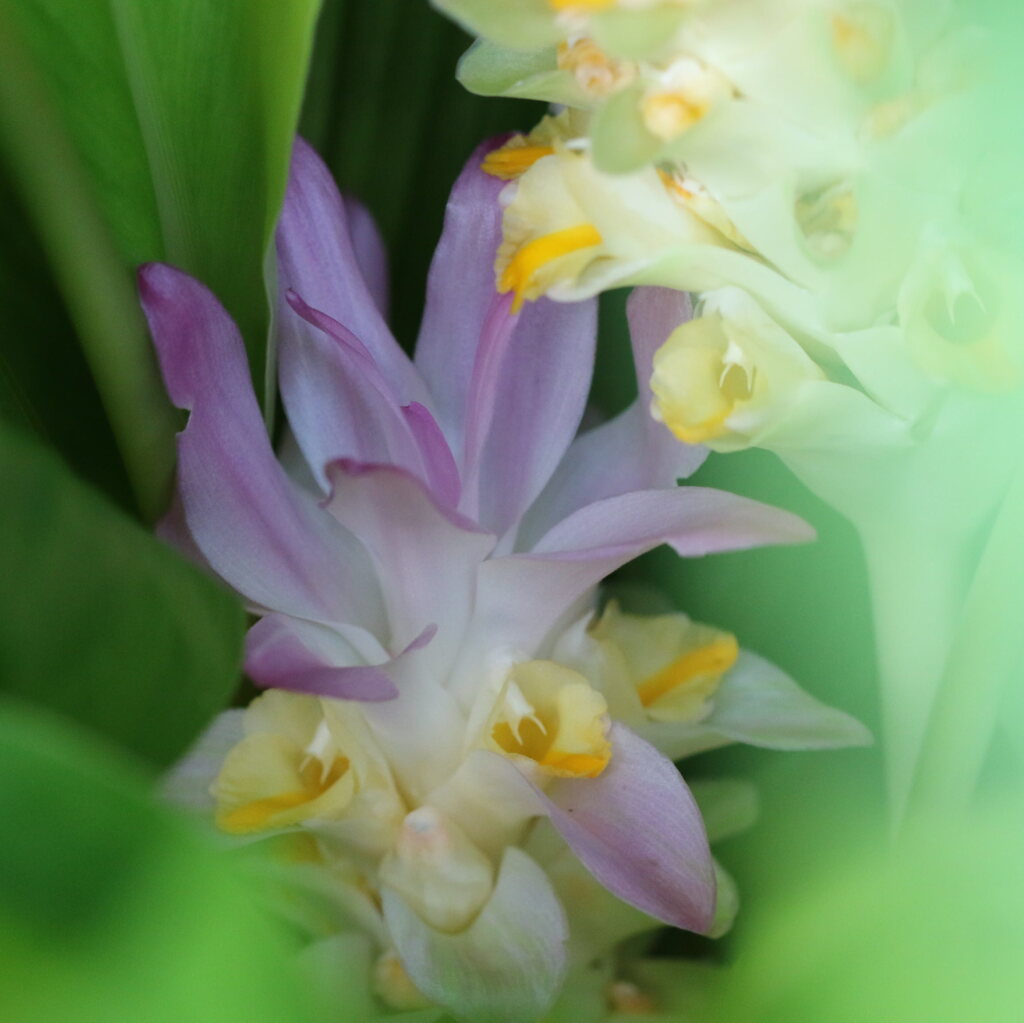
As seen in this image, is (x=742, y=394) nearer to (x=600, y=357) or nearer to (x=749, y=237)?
(x=749, y=237)

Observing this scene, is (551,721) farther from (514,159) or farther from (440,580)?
(514,159)

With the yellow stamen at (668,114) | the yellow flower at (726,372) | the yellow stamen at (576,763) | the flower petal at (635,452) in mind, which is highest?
the yellow stamen at (668,114)

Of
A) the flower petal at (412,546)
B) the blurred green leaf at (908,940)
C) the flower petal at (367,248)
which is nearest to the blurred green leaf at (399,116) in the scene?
the flower petal at (367,248)

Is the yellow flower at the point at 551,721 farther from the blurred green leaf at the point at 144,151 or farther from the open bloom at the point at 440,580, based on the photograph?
the blurred green leaf at the point at 144,151

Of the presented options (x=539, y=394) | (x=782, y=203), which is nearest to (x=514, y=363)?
(x=539, y=394)

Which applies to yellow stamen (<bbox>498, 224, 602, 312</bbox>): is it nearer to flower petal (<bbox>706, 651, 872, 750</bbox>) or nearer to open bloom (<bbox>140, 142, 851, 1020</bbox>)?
open bloom (<bbox>140, 142, 851, 1020</bbox>)

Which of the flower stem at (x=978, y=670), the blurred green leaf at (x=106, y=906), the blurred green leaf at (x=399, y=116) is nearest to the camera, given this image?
the blurred green leaf at (x=106, y=906)
